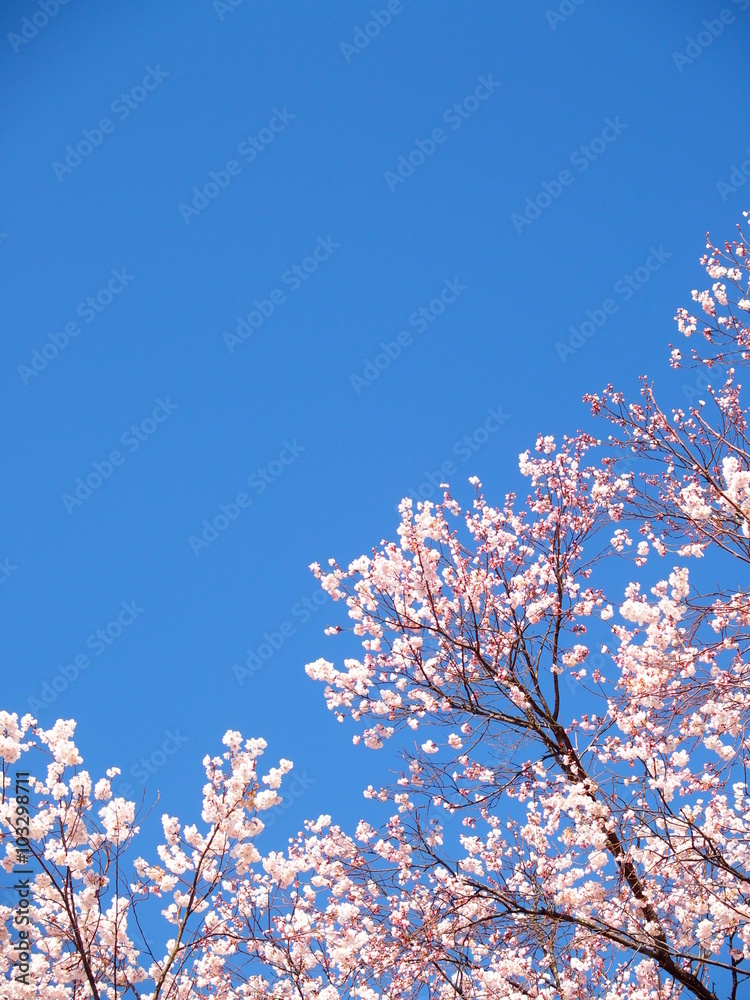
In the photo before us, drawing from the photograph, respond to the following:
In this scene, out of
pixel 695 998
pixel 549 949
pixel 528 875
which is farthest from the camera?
pixel 528 875

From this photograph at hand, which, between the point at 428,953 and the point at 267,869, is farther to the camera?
the point at 267,869

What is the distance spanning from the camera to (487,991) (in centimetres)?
602

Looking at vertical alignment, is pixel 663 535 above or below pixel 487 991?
above

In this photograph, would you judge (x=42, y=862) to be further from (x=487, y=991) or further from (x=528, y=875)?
(x=528, y=875)

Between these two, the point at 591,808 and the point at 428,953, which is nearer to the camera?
the point at 591,808

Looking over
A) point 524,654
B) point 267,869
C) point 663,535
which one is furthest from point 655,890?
point 267,869

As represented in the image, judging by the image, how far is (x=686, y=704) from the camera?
4586mm

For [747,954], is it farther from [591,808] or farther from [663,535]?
[663,535]

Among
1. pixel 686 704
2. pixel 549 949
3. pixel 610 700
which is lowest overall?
pixel 549 949

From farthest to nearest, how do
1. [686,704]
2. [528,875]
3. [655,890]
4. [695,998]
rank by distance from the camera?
[528,875]
[655,890]
[695,998]
[686,704]

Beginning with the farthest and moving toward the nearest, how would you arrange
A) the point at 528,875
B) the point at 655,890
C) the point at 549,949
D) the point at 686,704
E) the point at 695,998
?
the point at 528,875 < the point at 549,949 < the point at 655,890 < the point at 695,998 < the point at 686,704

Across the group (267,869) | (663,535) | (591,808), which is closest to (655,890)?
(591,808)

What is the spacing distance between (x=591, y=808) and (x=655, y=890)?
1176 mm

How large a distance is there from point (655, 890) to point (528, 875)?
1.47 m
